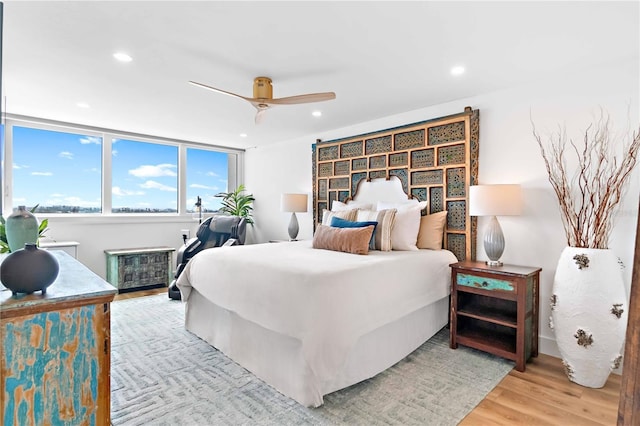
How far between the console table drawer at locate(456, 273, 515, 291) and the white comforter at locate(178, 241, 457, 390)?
0.65ft

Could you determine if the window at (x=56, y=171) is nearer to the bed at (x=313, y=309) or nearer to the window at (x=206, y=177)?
the window at (x=206, y=177)

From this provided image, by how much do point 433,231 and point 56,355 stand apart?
3.10 meters

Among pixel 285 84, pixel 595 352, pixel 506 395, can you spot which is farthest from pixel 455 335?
pixel 285 84

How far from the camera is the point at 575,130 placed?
2762 millimetres

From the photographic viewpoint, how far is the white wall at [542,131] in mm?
2527

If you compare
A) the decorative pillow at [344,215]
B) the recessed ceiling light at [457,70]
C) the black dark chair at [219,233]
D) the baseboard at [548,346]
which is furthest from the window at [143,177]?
the baseboard at [548,346]

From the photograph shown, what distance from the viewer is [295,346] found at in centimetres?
215

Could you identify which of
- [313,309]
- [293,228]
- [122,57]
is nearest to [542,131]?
[313,309]

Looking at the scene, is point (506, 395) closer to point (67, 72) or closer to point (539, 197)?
point (539, 197)

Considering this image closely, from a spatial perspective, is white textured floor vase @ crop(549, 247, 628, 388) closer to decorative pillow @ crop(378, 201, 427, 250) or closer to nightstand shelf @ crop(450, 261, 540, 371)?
nightstand shelf @ crop(450, 261, 540, 371)

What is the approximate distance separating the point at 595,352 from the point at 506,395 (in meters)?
0.71

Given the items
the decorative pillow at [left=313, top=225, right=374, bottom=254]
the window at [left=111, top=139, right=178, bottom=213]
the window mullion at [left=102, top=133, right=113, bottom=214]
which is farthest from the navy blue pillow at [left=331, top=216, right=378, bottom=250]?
the window mullion at [left=102, top=133, right=113, bottom=214]

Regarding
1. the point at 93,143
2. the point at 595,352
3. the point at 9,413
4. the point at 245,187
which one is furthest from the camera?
the point at 245,187

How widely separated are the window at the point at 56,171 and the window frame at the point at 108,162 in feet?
0.22
